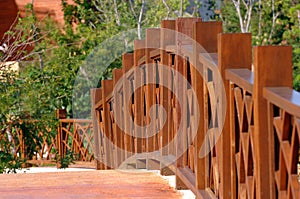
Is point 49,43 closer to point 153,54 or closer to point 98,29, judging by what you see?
point 98,29

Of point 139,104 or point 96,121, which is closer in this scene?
point 139,104

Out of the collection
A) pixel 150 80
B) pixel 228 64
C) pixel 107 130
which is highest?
pixel 228 64

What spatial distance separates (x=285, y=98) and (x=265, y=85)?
26cm

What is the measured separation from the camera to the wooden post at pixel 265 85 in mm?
2732

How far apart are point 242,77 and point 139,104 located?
3127mm

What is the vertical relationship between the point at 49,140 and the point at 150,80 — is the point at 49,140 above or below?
below

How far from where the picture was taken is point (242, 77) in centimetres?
306

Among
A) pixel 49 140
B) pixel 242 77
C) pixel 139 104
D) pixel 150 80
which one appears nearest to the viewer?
pixel 242 77

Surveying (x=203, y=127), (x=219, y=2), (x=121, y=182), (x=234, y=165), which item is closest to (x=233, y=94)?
(x=234, y=165)

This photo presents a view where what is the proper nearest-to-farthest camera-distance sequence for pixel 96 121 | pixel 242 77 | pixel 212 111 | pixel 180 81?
pixel 242 77, pixel 212 111, pixel 180 81, pixel 96 121

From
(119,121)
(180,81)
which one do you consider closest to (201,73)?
(180,81)

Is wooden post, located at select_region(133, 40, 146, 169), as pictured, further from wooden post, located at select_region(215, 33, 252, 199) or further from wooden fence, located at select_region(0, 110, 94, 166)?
wooden fence, located at select_region(0, 110, 94, 166)

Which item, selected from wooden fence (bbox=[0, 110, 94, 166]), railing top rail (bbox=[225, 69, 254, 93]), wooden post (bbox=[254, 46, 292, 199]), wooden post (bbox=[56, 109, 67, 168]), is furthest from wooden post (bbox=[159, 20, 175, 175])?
wooden post (bbox=[56, 109, 67, 168])

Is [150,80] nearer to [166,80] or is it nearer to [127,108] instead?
[166,80]
